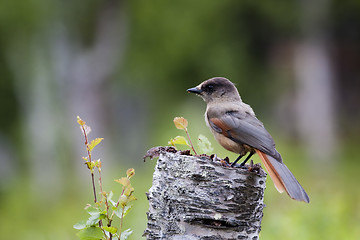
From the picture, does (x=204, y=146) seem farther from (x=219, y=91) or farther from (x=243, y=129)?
(x=219, y=91)

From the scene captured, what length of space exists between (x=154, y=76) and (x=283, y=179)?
58.3 feet

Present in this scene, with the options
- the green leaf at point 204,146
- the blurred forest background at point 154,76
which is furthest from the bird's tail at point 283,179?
the blurred forest background at point 154,76

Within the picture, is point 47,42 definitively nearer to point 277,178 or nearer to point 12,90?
point 12,90

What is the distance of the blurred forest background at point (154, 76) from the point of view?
64.4ft

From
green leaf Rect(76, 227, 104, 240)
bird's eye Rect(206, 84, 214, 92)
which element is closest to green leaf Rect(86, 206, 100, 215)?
green leaf Rect(76, 227, 104, 240)

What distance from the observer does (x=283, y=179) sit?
3.85 meters

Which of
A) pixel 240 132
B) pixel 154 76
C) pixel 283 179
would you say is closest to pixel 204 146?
pixel 283 179

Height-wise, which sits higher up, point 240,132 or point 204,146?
point 240,132

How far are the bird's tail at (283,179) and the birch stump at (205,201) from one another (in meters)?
0.28

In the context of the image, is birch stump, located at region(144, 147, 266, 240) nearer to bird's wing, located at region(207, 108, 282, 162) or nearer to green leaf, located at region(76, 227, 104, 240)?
green leaf, located at region(76, 227, 104, 240)

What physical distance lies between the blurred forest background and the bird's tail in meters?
11.0

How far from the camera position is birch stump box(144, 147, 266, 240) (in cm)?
340

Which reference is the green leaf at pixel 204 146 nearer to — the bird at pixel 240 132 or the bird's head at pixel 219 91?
the bird at pixel 240 132

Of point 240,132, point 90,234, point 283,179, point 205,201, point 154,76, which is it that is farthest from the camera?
point 154,76
